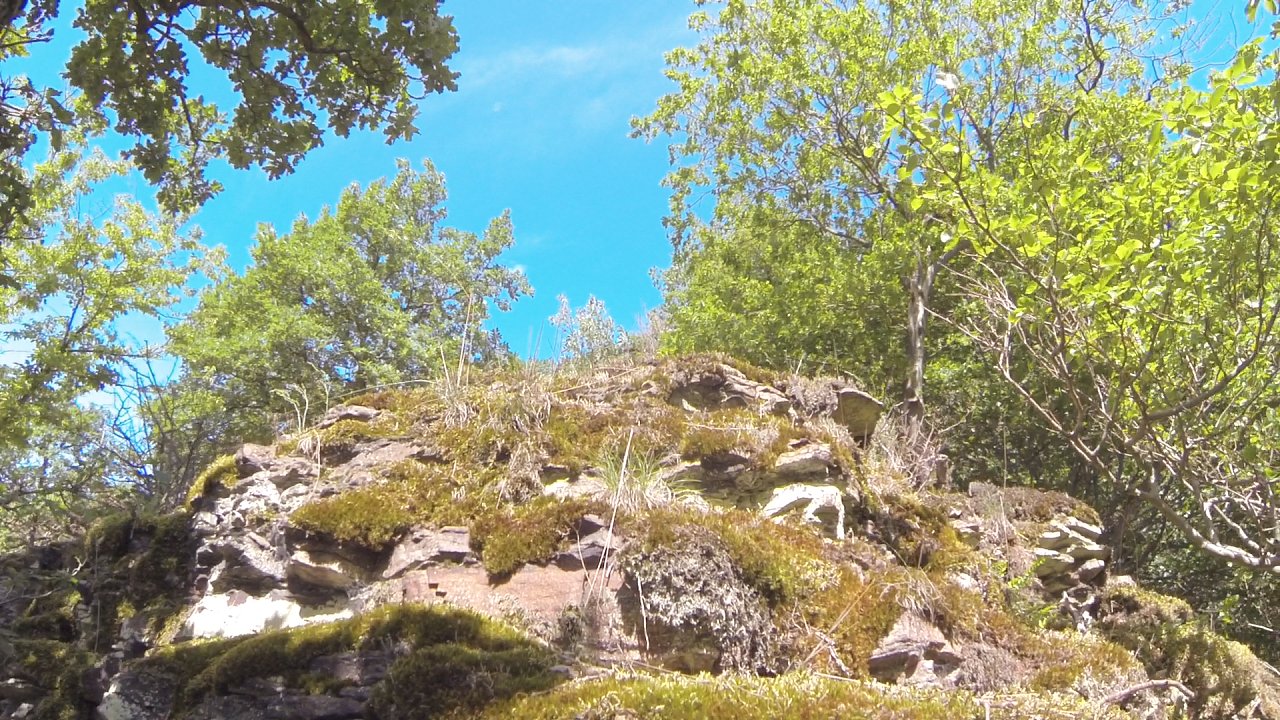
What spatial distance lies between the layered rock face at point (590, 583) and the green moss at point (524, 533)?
0.05ft

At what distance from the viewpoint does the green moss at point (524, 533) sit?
5.36m

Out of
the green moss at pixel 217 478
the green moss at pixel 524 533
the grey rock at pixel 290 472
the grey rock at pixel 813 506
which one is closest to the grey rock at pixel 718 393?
the grey rock at pixel 813 506

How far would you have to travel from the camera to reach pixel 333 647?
4.29 meters

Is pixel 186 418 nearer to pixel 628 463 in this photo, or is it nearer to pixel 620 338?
pixel 620 338

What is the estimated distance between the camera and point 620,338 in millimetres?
10977

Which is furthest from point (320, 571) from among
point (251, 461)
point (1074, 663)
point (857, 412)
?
point (857, 412)

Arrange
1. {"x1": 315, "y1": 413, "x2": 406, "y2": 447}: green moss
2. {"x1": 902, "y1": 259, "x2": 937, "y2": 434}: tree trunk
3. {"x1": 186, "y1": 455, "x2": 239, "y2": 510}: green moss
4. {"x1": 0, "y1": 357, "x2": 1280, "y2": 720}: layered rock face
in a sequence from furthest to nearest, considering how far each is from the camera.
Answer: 1. {"x1": 902, "y1": 259, "x2": 937, "y2": 434}: tree trunk
2. {"x1": 315, "y1": 413, "x2": 406, "y2": 447}: green moss
3. {"x1": 186, "y1": 455, "x2": 239, "y2": 510}: green moss
4. {"x1": 0, "y1": 357, "x2": 1280, "y2": 720}: layered rock face

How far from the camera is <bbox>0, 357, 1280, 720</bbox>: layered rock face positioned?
4109 mm

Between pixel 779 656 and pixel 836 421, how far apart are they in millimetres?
3636

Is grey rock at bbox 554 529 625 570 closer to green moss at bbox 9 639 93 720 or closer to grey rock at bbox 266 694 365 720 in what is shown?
grey rock at bbox 266 694 365 720

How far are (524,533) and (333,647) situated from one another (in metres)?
1.50

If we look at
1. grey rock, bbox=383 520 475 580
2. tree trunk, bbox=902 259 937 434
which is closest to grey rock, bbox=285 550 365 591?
grey rock, bbox=383 520 475 580

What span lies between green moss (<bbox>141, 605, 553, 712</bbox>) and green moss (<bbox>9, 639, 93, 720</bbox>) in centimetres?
62

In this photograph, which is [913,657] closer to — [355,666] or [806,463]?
[806,463]
